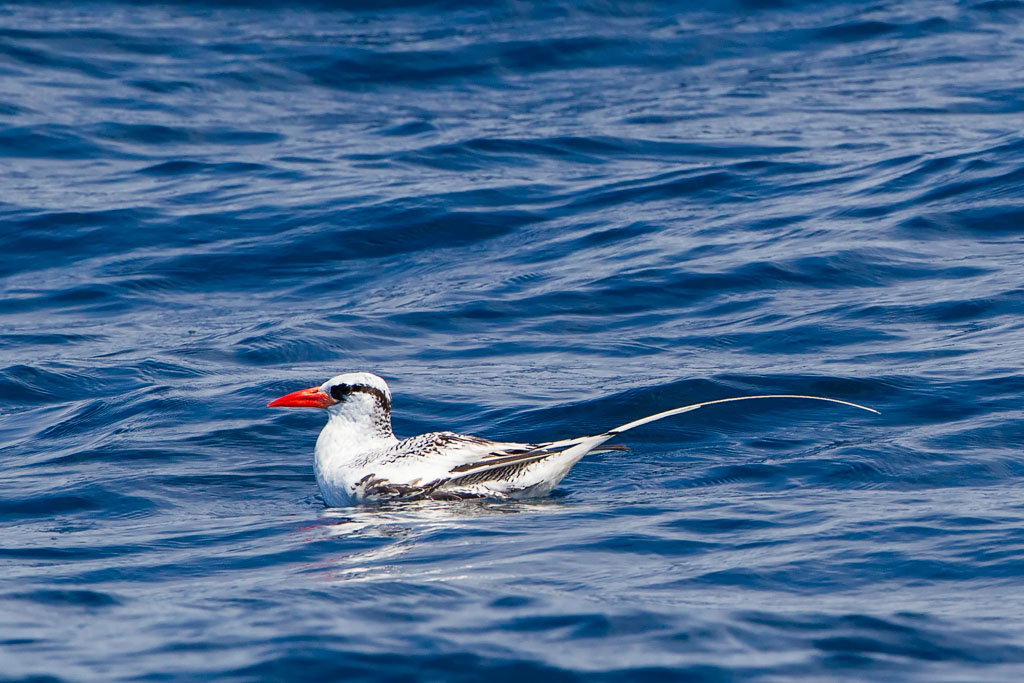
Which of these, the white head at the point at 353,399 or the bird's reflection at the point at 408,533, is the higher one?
the white head at the point at 353,399

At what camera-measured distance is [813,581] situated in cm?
748

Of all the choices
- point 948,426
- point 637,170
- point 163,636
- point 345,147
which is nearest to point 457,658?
point 163,636

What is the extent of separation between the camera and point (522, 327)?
14.3 meters

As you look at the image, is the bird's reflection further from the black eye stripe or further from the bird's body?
the black eye stripe

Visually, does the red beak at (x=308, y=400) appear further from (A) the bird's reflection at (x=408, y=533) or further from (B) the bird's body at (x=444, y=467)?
(A) the bird's reflection at (x=408, y=533)

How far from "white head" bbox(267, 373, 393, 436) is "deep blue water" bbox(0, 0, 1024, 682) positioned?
2.28ft

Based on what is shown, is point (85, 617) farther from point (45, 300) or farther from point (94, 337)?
point (45, 300)

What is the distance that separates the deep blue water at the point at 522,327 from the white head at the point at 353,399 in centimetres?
70

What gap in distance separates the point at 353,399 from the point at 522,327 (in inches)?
161

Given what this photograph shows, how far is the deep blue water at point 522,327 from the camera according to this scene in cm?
700

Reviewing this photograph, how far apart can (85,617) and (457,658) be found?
2.11m

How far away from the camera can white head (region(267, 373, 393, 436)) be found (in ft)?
34.2

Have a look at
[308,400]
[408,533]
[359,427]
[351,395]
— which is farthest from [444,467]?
[308,400]

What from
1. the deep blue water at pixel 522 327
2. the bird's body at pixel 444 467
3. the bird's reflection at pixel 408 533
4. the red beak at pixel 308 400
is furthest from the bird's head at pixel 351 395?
the bird's reflection at pixel 408 533
